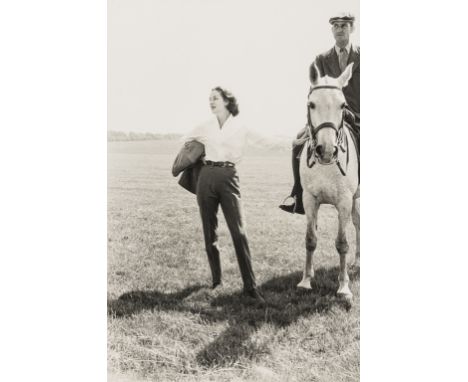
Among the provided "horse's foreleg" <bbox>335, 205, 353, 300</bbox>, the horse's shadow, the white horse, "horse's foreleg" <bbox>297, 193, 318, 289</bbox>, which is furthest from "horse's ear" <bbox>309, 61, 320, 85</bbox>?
the horse's shadow

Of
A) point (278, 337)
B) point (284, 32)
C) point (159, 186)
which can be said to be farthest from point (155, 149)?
point (278, 337)

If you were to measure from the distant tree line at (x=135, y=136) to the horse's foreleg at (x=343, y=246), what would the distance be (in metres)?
1.72

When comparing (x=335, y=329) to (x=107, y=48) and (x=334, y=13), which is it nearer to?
(x=334, y=13)

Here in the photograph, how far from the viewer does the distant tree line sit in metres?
6.09

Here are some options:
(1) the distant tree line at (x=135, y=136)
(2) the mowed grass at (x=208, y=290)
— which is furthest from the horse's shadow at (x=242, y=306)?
(1) the distant tree line at (x=135, y=136)

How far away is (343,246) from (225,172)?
4.27 feet

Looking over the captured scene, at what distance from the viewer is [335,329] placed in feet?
18.7

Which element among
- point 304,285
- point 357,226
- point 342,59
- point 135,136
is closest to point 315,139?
point 342,59

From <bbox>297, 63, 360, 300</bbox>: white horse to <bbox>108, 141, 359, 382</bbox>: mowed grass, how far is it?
9 cm

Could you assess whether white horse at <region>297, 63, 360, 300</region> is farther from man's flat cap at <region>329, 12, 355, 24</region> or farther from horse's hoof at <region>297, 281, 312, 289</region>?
man's flat cap at <region>329, 12, 355, 24</region>

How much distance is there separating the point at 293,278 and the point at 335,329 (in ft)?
1.98

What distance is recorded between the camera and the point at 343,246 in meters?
5.93

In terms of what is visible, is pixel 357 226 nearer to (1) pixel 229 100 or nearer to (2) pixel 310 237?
(2) pixel 310 237

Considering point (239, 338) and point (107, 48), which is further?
point (107, 48)
